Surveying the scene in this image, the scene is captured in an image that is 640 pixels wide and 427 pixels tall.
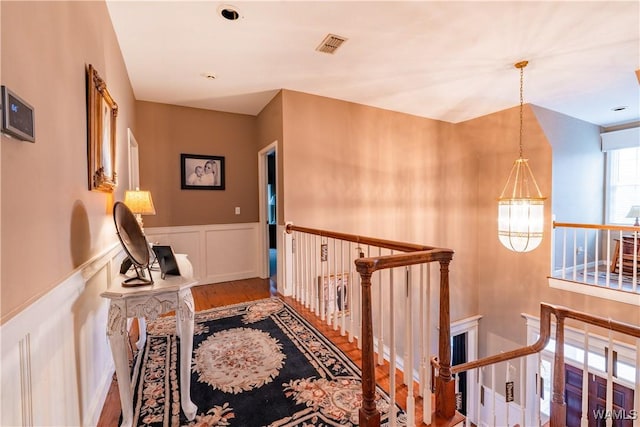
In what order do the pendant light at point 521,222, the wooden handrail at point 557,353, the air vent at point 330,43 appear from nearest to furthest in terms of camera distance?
the wooden handrail at point 557,353
the air vent at point 330,43
the pendant light at point 521,222

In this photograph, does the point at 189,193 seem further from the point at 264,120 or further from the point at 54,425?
the point at 54,425

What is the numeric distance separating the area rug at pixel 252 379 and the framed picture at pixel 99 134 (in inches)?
54.0

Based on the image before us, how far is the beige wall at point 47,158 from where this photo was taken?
879 mm

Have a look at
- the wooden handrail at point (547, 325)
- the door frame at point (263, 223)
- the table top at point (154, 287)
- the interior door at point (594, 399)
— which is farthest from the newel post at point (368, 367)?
the interior door at point (594, 399)

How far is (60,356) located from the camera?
1.18 m

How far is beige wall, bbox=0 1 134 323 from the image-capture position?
88cm

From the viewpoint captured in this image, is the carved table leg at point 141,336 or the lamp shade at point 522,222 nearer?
the carved table leg at point 141,336

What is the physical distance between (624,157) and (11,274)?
8173 mm

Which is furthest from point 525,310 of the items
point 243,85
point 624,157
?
point 243,85

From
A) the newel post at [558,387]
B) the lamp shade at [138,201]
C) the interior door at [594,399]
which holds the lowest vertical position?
the interior door at [594,399]

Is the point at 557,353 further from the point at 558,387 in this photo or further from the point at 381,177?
the point at 381,177

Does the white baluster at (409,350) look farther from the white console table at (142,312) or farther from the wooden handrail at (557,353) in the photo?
the white console table at (142,312)

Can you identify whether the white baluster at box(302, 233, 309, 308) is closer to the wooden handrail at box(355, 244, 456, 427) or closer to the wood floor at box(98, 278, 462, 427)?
the wood floor at box(98, 278, 462, 427)

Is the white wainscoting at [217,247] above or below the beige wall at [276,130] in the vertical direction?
below
